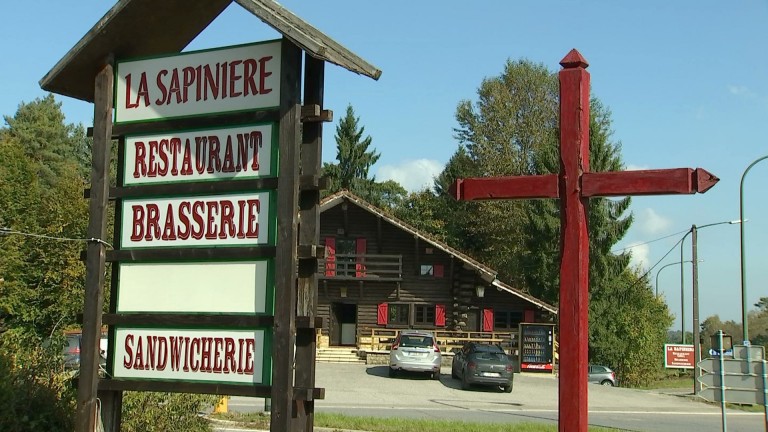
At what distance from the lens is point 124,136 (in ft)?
23.8

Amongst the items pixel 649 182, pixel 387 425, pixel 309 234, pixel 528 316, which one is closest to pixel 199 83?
pixel 309 234

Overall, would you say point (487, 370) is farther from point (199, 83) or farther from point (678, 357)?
point (199, 83)

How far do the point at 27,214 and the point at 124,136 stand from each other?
113ft

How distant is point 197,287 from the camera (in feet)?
22.3

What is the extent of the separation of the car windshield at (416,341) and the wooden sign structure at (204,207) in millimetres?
24749

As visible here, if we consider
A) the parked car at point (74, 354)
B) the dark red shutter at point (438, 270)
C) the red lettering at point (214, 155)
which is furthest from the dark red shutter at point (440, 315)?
the red lettering at point (214, 155)

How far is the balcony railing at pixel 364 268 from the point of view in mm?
42750

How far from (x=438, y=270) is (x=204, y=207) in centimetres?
3706

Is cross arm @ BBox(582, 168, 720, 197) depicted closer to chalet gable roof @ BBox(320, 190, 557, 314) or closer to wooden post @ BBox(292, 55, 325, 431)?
wooden post @ BBox(292, 55, 325, 431)

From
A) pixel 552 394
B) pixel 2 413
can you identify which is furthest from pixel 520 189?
pixel 552 394

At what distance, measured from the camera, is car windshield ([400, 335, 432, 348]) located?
31.5 metres

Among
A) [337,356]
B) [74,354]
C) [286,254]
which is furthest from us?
[337,356]

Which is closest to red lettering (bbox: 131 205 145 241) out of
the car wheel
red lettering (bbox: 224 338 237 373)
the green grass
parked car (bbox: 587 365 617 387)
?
red lettering (bbox: 224 338 237 373)

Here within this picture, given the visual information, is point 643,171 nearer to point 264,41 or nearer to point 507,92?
point 264,41
